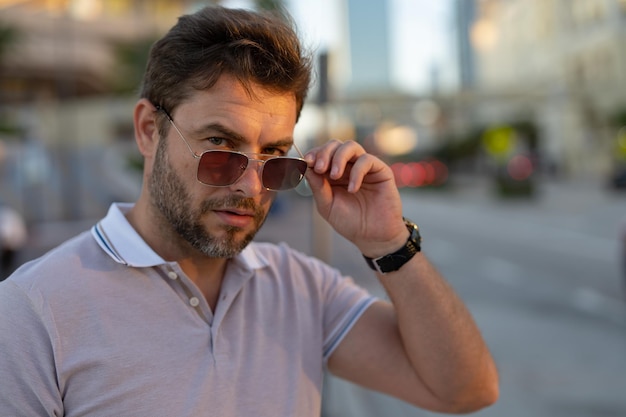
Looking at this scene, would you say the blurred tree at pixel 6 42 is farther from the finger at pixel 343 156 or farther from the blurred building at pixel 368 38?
the blurred building at pixel 368 38

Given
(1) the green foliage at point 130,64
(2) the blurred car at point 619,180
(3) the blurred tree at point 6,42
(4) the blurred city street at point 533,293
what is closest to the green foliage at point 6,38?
(3) the blurred tree at point 6,42

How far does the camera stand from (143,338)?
1.58 m

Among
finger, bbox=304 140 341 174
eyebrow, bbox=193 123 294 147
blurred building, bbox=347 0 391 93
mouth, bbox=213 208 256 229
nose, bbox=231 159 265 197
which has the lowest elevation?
mouth, bbox=213 208 256 229

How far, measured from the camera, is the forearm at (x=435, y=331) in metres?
1.93

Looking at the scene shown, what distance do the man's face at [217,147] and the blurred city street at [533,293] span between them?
3722 millimetres

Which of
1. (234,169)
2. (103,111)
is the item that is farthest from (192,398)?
(103,111)

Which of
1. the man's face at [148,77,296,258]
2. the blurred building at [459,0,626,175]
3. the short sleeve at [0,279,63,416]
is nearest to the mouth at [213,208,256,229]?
the man's face at [148,77,296,258]

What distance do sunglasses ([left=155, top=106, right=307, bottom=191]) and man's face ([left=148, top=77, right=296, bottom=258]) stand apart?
19mm

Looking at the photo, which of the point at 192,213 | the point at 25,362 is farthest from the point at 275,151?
the point at 25,362

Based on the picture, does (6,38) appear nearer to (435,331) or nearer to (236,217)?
(236,217)

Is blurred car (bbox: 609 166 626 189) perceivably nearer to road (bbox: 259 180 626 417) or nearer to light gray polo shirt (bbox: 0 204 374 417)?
road (bbox: 259 180 626 417)

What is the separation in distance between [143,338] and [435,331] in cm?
85

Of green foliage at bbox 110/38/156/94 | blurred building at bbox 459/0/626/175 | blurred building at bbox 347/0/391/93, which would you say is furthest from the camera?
blurred building at bbox 347/0/391/93

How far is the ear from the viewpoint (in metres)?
1.90
